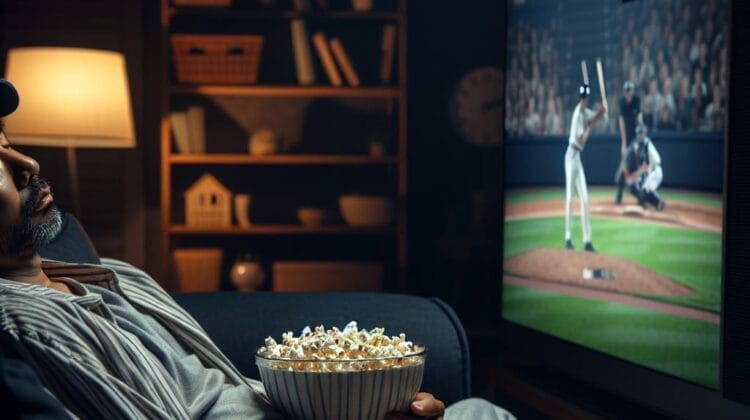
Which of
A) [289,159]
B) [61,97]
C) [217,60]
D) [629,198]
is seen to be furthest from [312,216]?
[629,198]

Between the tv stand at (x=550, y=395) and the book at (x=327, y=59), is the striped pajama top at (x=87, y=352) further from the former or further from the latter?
the book at (x=327, y=59)

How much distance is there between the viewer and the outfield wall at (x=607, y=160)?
90.9 inches

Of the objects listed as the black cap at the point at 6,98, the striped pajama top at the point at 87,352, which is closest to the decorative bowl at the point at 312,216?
the striped pajama top at the point at 87,352

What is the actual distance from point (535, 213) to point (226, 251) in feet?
6.64

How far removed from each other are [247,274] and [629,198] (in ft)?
7.24

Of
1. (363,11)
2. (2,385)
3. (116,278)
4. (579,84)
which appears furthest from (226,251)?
(2,385)

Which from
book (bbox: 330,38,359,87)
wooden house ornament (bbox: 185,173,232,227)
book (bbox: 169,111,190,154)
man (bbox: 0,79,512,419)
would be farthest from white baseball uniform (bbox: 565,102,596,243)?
book (bbox: 169,111,190,154)

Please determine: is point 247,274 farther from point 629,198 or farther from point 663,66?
point 663,66

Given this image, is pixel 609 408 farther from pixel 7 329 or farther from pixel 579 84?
pixel 7 329

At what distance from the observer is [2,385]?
3.24 ft

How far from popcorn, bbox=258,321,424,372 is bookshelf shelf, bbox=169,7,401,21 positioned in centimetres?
314

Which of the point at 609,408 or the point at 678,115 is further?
the point at 609,408

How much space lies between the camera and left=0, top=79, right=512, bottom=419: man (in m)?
1.36

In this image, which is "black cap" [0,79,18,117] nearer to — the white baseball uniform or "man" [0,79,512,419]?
"man" [0,79,512,419]
